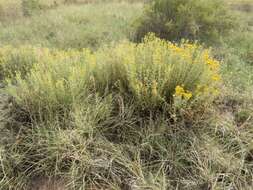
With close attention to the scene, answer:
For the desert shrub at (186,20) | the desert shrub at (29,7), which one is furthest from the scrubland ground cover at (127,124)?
the desert shrub at (29,7)

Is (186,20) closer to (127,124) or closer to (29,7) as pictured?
(127,124)

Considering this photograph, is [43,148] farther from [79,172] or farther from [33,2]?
[33,2]

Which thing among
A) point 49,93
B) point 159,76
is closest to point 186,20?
point 159,76

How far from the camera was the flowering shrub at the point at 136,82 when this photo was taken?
2.75 m

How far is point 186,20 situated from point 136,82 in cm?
360

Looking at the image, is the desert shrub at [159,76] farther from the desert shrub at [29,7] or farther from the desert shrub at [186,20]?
the desert shrub at [29,7]

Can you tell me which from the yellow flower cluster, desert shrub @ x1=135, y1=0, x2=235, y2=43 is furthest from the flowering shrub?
desert shrub @ x1=135, y1=0, x2=235, y2=43

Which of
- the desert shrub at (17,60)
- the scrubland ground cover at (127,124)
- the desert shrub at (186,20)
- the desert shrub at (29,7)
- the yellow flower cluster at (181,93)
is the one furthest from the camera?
the desert shrub at (29,7)

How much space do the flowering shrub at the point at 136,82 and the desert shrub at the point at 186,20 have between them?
297cm

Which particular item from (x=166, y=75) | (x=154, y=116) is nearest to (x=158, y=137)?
(x=154, y=116)

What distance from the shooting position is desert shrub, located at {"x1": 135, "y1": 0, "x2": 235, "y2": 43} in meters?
5.81

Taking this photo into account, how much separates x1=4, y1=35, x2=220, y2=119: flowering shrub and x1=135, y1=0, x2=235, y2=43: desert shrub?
2968mm

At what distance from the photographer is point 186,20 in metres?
5.82

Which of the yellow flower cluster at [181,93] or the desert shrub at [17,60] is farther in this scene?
the desert shrub at [17,60]
